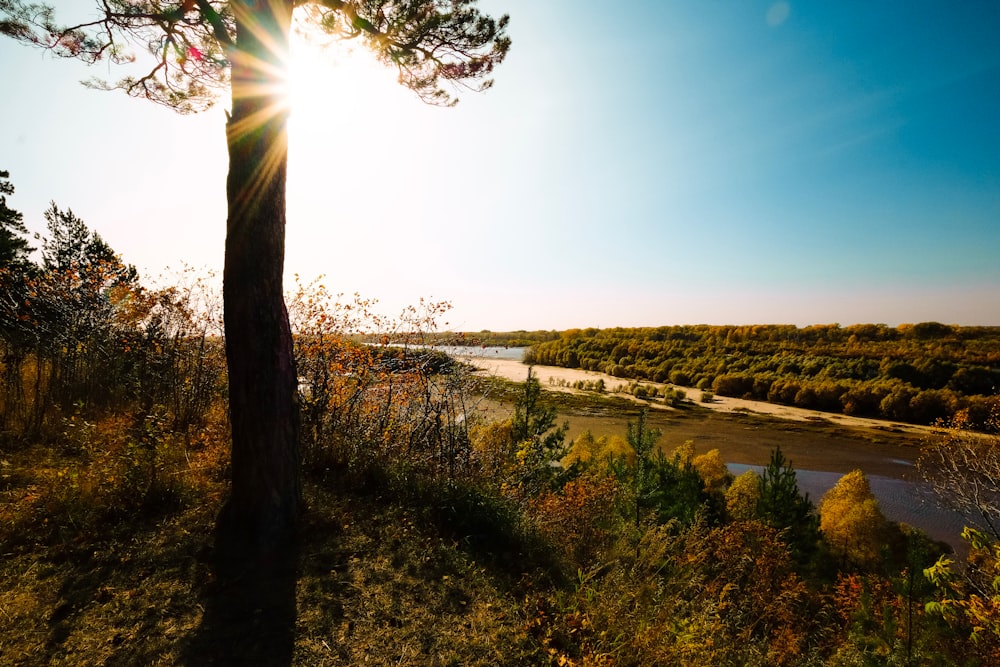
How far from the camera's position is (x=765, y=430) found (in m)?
27.7

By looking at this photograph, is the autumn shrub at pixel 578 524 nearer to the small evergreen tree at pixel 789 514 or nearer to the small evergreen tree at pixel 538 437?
the small evergreen tree at pixel 538 437

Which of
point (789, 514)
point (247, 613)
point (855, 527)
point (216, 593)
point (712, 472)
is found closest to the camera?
point (247, 613)

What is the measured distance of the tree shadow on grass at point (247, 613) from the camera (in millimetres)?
2273

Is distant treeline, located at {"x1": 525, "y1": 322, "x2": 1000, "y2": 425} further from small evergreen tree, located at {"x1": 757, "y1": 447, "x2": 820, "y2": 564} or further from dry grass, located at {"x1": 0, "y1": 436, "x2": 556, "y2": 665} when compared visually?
dry grass, located at {"x1": 0, "y1": 436, "x2": 556, "y2": 665}

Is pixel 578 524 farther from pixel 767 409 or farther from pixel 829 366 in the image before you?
pixel 829 366

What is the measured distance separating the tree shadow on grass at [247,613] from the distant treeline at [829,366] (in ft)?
82.6

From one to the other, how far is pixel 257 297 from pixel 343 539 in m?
2.23

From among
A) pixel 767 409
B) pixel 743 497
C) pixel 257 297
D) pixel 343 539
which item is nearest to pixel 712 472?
pixel 743 497

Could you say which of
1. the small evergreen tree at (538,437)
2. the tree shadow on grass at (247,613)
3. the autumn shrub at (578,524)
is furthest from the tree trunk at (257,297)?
the small evergreen tree at (538,437)

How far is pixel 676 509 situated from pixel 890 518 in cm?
1142

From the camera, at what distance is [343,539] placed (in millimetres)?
3629

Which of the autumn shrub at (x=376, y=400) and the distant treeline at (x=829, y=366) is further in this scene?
the distant treeline at (x=829, y=366)

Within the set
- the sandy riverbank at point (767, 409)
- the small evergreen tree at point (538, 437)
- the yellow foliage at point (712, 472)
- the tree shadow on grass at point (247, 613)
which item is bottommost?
the sandy riverbank at point (767, 409)

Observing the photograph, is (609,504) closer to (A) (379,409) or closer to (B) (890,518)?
(A) (379,409)
